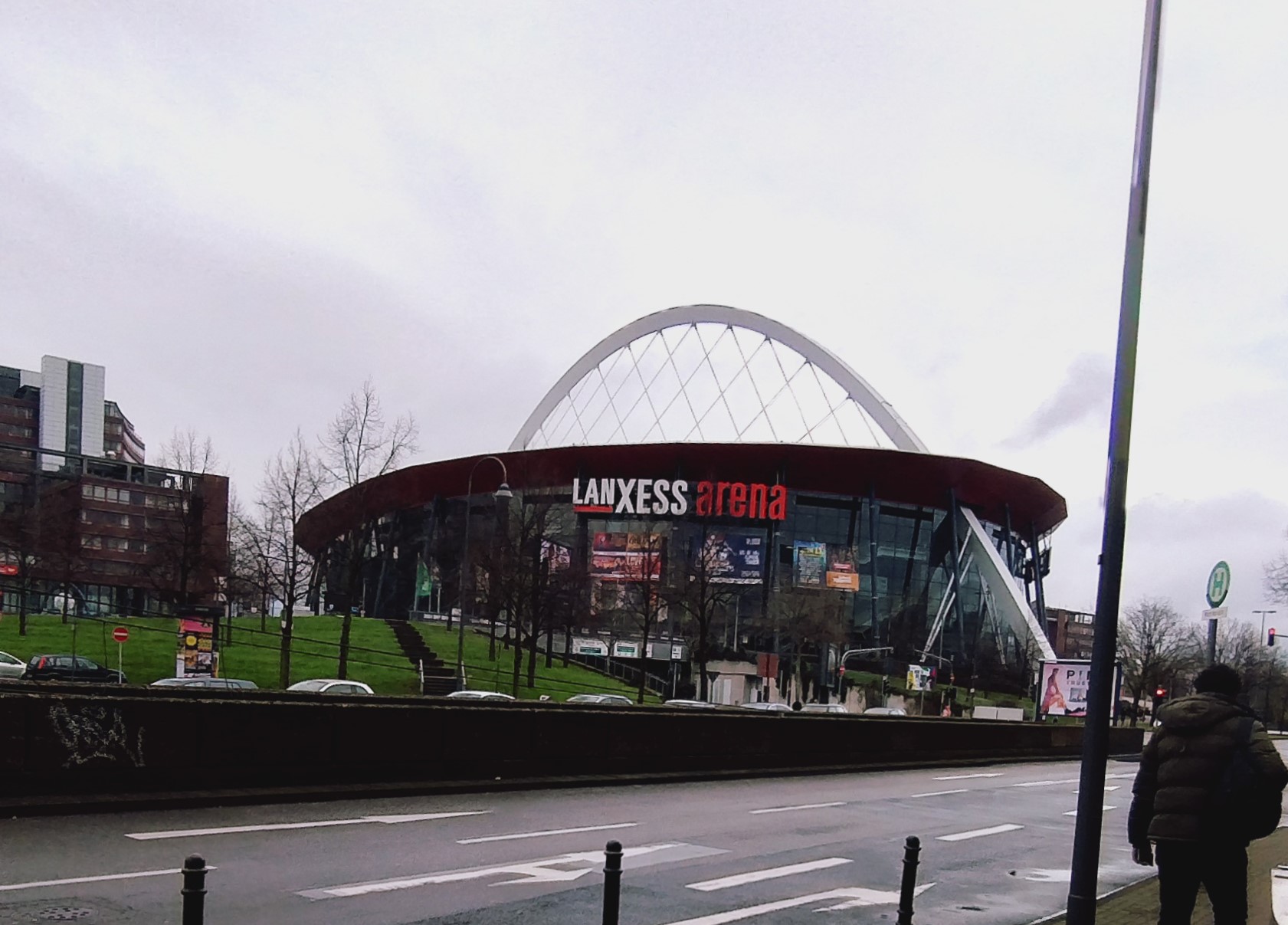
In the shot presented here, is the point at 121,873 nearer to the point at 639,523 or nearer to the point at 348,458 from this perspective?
the point at 348,458

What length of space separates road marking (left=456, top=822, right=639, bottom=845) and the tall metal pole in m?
7.34

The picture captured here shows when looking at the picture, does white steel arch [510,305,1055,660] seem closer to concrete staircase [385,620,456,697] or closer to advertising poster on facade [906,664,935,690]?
advertising poster on facade [906,664,935,690]

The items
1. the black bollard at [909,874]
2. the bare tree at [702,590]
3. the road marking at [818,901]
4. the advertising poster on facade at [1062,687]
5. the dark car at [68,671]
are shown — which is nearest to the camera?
the black bollard at [909,874]

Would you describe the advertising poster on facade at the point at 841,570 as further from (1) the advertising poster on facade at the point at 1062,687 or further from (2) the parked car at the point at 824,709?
(1) the advertising poster on facade at the point at 1062,687

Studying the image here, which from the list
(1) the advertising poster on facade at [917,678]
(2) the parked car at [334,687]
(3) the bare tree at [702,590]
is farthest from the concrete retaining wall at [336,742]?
(1) the advertising poster on facade at [917,678]

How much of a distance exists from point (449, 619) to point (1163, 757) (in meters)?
79.7

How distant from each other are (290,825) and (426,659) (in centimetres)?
5004

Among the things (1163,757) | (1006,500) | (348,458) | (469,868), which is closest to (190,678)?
(348,458)

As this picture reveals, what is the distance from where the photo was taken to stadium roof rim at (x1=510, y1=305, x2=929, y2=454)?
4099 inches

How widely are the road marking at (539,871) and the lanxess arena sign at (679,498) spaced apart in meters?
77.0

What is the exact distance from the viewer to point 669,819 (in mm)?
17406

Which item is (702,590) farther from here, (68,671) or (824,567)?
(824,567)

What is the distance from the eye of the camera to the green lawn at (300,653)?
173ft

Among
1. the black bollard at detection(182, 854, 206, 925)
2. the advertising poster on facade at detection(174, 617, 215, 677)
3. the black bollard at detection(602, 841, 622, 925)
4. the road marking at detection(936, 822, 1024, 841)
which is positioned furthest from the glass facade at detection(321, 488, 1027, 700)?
the black bollard at detection(182, 854, 206, 925)
